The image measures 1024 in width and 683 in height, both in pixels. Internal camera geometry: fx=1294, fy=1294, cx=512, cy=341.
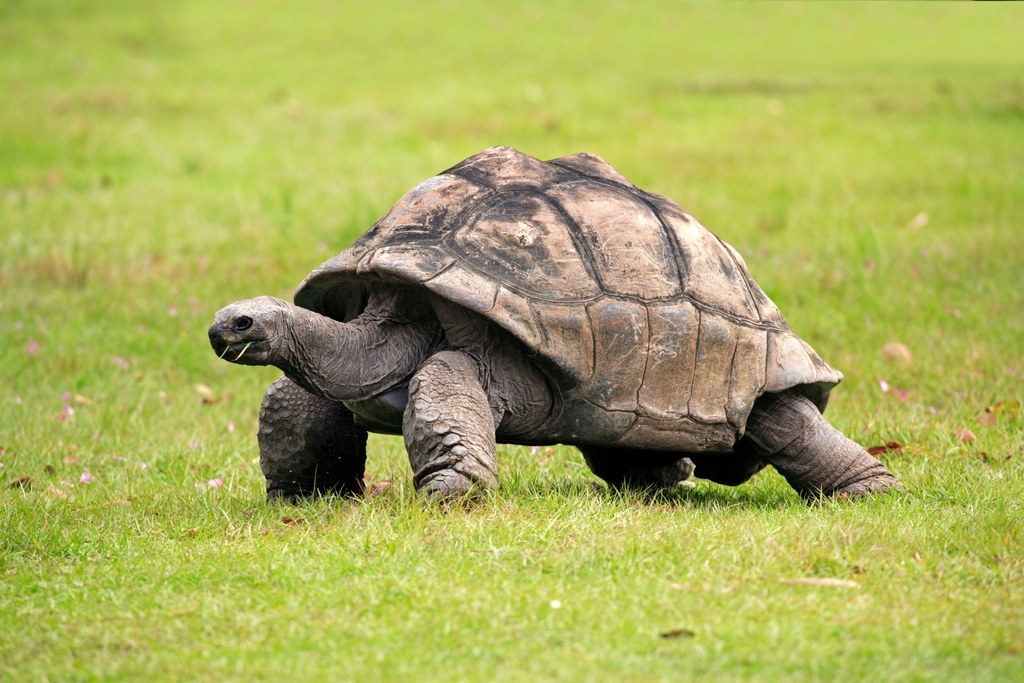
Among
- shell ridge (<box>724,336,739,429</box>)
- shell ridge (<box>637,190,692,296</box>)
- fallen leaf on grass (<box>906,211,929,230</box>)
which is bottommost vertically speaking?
fallen leaf on grass (<box>906,211,929,230</box>)

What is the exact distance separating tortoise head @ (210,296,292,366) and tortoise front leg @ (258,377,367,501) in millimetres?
704

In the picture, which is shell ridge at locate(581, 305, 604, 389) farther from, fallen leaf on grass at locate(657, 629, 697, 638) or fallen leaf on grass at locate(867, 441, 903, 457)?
fallen leaf on grass at locate(867, 441, 903, 457)

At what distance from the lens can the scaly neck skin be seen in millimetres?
4875

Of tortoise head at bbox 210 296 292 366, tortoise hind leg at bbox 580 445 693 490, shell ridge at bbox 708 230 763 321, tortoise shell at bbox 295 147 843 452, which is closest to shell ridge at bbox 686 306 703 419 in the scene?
tortoise shell at bbox 295 147 843 452

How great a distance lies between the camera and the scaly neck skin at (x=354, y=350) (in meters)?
4.88

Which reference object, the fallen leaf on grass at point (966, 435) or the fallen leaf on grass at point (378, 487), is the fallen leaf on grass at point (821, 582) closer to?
the fallen leaf on grass at point (378, 487)

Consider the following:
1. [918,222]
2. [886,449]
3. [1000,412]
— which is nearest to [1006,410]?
[1000,412]

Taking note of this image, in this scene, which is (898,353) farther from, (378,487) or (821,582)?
(821,582)

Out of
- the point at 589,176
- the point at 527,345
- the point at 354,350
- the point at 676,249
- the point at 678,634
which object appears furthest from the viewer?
the point at 589,176

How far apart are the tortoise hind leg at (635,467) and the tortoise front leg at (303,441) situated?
1.07 m

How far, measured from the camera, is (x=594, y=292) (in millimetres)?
5086

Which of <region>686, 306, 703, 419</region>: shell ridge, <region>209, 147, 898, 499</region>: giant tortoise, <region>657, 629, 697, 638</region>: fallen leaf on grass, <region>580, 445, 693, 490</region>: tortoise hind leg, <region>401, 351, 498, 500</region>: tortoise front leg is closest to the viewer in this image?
<region>657, 629, 697, 638</region>: fallen leaf on grass

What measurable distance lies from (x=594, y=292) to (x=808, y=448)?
1243 millimetres

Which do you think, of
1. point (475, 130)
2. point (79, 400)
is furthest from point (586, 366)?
point (475, 130)
